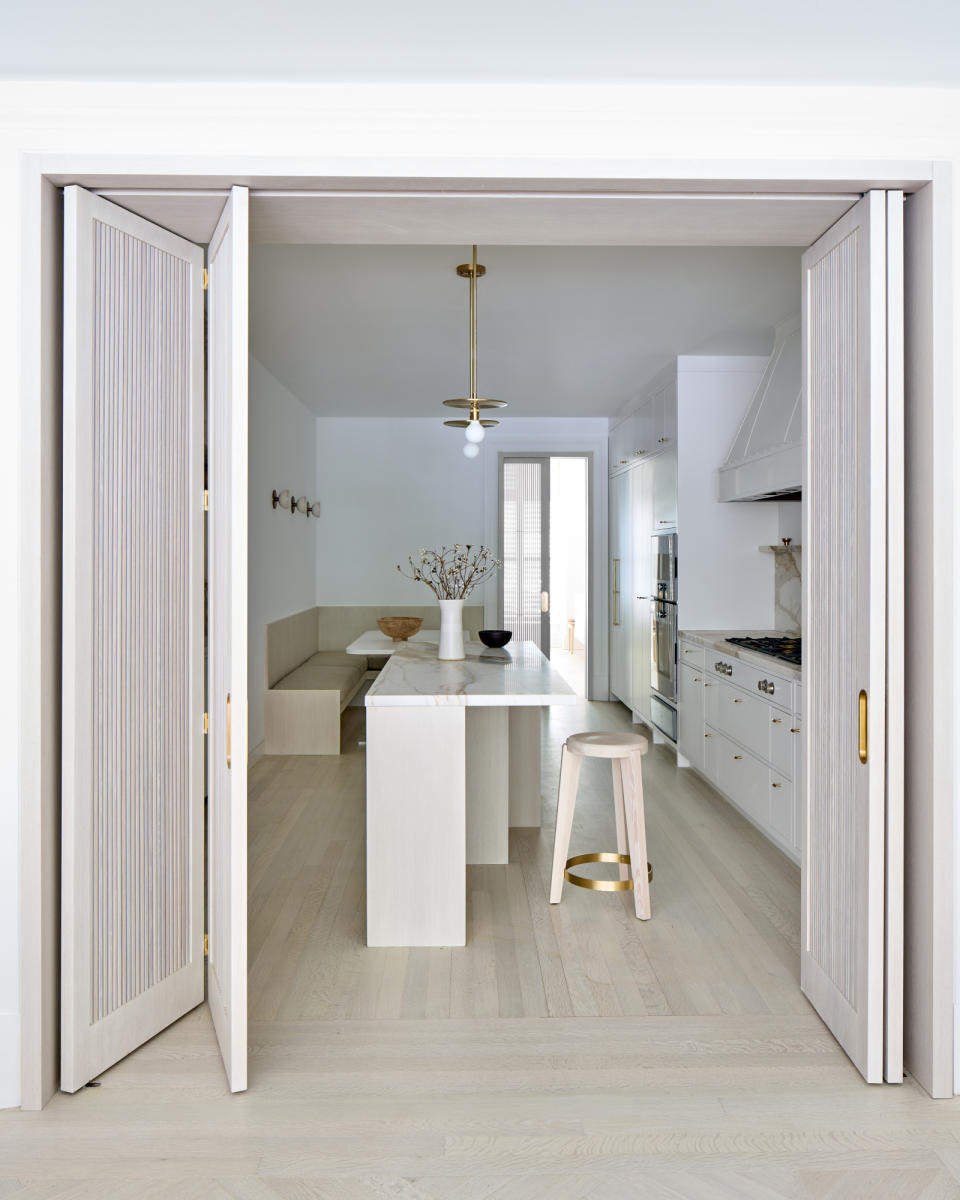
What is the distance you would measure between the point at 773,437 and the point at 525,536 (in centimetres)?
357

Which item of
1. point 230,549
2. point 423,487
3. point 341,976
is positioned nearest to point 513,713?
point 341,976

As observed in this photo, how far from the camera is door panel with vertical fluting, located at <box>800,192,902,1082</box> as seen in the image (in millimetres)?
2201

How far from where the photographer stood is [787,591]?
5410 mm

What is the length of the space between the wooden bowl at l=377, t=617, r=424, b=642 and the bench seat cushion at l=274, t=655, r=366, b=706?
2.71 feet

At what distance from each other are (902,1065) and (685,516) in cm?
368

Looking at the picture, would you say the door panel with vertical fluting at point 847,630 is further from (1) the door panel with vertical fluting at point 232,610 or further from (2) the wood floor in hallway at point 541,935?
(1) the door panel with vertical fluting at point 232,610

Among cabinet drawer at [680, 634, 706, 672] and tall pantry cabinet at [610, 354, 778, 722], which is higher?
tall pantry cabinet at [610, 354, 778, 722]

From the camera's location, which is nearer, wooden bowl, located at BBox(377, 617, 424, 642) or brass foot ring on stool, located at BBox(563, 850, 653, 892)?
brass foot ring on stool, located at BBox(563, 850, 653, 892)

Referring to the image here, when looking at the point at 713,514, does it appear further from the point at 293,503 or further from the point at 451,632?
the point at 293,503

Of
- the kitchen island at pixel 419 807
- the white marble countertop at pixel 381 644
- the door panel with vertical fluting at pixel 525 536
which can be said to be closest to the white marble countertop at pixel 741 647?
the kitchen island at pixel 419 807

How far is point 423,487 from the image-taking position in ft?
26.4

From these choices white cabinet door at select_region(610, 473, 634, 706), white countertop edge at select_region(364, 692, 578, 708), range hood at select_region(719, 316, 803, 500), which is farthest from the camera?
white cabinet door at select_region(610, 473, 634, 706)

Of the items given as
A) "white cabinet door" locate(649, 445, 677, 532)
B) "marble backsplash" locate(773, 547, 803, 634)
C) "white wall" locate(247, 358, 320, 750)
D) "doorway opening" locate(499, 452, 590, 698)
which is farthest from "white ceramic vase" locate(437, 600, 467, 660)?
"doorway opening" locate(499, 452, 590, 698)

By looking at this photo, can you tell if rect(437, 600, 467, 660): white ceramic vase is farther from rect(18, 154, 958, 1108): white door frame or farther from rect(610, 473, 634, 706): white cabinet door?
rect(610, 473, 634, 706): white cabinet door
